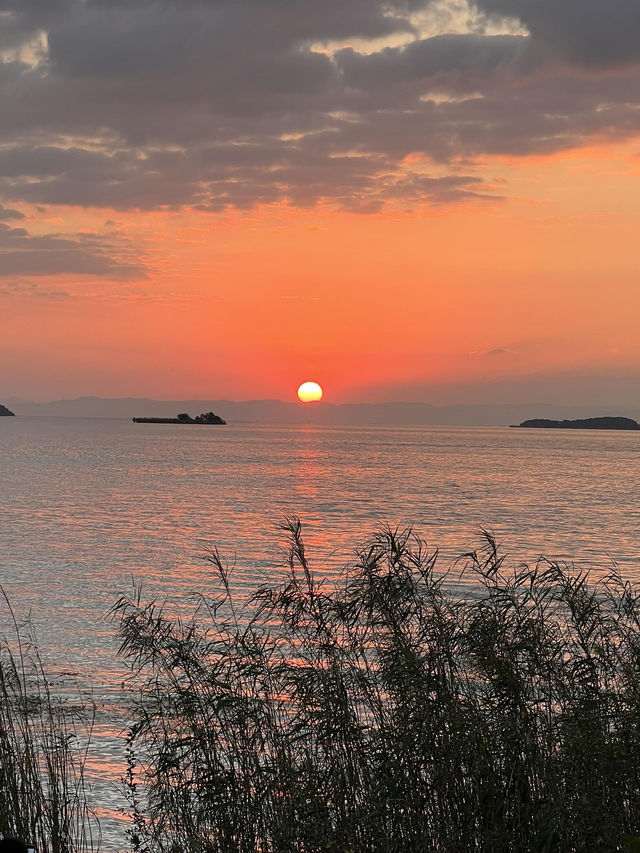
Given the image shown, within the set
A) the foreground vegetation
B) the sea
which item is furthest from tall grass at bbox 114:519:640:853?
the sea

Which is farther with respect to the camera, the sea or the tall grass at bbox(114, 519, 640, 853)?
the sea

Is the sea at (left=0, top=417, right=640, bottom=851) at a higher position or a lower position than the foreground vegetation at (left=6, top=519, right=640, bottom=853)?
lower

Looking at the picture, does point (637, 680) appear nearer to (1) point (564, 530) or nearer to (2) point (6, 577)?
(2) point (6, 577)

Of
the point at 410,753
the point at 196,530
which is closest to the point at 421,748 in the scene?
the point at 410,753

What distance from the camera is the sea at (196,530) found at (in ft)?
98.4

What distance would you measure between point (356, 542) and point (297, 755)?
144 feet

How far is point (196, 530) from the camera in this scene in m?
65.3

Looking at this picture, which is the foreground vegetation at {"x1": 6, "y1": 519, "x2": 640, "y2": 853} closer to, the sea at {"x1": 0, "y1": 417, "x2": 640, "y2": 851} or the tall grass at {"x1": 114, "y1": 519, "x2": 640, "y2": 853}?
the tall grass at {"x1": 114, "y1": 519, "x2": 640, "y2": 853}

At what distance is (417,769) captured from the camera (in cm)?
1208

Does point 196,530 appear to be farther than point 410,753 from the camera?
Yes

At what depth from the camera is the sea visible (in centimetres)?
3000

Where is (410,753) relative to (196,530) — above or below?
above

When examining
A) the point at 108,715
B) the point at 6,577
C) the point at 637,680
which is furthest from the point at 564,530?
the point at 637,680

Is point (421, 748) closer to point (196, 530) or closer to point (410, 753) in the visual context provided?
point (410, 753)
